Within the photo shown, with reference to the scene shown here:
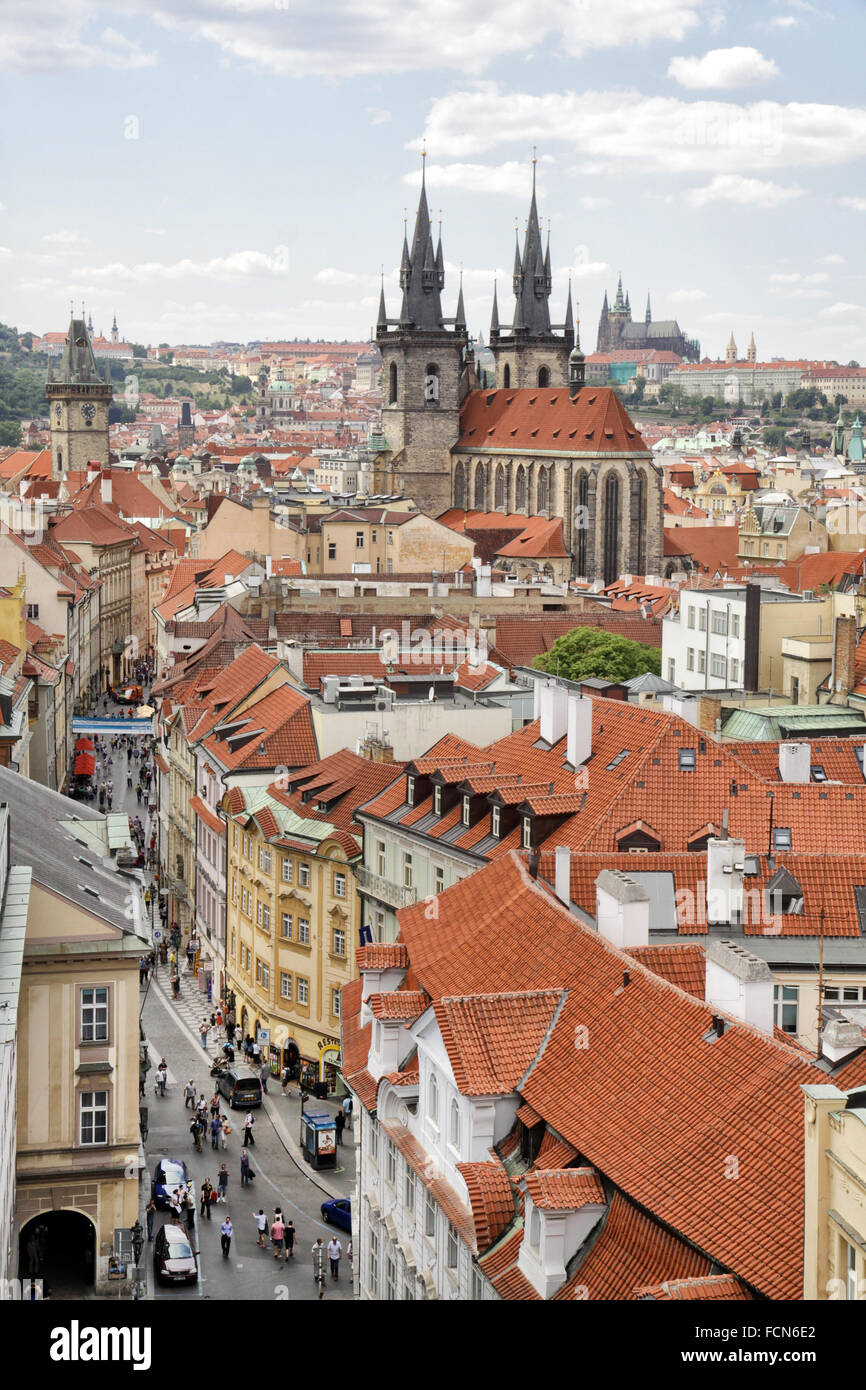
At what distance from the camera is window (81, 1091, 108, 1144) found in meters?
26.5

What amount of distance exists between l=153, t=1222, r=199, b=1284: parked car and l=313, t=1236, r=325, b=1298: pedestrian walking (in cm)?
170

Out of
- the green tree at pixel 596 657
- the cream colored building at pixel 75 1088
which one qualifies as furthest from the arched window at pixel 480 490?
the cream colored building at pixel 75 1088

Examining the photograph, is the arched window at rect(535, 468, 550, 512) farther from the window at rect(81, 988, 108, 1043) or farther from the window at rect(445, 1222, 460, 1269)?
the window at rect(445, 1222, 460, 1269)

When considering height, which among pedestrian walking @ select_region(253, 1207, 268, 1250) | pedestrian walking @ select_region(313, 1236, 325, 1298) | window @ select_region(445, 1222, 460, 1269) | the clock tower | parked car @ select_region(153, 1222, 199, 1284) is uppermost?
the clock tower

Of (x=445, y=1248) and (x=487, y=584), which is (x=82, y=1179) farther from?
(x=487, y=584)

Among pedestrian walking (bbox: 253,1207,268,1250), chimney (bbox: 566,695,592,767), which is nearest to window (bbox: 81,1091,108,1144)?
pedestrian walking (bbox: 253,1207,268,1250)

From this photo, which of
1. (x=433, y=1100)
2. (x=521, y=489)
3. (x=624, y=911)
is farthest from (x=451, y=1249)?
(x=521, y=489)

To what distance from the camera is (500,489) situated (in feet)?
427

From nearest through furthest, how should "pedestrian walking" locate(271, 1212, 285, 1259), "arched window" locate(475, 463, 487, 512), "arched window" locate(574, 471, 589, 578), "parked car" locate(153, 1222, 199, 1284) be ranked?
"parked car" locate(153, 1222, 199, 1284) < "pedestrian walking" locate(271, 1212, 285, 1259) < "arched window" locate(574, 471, 589, 578) < "arched window" locate(475, 463, 487, 512)

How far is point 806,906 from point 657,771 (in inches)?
185

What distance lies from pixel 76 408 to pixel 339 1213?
5244 inches

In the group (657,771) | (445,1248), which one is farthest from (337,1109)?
(445,1248)

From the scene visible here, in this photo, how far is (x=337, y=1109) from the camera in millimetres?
36438
